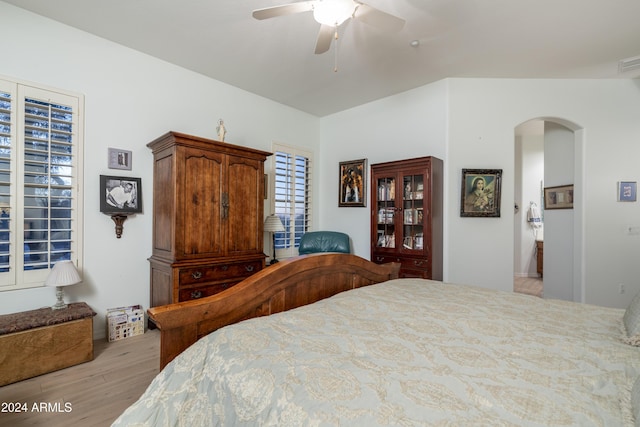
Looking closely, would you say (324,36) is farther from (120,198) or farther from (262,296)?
(120,198)

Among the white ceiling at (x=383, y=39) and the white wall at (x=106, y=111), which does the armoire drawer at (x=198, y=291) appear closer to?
the white wall at (x=106, y=111)

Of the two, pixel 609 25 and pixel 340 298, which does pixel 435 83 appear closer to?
pixel 609 25

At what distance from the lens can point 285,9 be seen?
184cm

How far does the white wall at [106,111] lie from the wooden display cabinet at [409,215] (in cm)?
247

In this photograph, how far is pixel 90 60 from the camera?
2797 mm

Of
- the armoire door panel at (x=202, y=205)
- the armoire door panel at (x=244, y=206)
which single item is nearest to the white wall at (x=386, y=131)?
the armoire door panel at (x=202, y=205)

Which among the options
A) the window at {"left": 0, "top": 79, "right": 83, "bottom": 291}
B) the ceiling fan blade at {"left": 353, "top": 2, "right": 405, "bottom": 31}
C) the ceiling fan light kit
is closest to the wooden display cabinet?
the ceiling fan blade at {"left": 353, "top": 2, "right": 405, "bottom": 31}

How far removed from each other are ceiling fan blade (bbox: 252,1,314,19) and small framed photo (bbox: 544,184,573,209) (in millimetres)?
4218

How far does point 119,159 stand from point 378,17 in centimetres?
273

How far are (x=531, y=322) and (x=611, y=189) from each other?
11.3 feet

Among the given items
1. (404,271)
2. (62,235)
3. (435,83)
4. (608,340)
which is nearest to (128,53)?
(62,235)

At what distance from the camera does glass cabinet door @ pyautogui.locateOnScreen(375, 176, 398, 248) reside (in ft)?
12.4

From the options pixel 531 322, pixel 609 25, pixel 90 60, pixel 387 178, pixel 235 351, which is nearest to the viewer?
pixel 235 351

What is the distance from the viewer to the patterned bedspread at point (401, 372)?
768 millimetres
